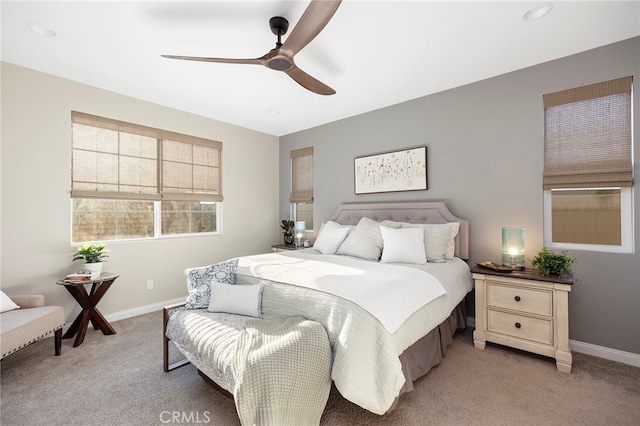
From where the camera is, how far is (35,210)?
290 cm

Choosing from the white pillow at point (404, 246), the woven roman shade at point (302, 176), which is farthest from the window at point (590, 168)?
the woven roman shade at point (302, 176)

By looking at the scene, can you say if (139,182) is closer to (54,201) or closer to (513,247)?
(54,201)

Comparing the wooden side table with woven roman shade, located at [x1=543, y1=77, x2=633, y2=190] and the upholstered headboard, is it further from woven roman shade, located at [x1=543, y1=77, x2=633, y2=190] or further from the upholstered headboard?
woven roman shade, located at [x1=543, y1=77, x2=633, y2=190]

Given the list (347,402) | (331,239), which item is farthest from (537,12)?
(347,402)

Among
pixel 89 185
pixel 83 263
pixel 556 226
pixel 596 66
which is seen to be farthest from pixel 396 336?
pixel 89 185

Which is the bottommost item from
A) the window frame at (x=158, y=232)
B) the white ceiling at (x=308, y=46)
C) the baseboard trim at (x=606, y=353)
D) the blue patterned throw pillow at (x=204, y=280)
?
the baseboard trim at (x=606, y=353)

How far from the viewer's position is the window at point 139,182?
3.25 m

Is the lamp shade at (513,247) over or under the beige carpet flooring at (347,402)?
over

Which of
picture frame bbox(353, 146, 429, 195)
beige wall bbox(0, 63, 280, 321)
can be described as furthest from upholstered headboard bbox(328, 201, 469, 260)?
beige wall bbox(0, 63, 280, 321)

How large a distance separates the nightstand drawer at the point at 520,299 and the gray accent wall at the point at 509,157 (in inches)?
22.2

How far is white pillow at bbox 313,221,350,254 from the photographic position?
3.55m

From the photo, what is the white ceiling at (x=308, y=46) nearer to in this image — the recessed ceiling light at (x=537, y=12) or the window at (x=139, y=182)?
the recessed ceiling light at (x=537, y=12)

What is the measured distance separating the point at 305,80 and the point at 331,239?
190 cm

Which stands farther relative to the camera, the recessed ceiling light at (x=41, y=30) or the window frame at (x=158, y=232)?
the window frame at (x=158, y=232)
